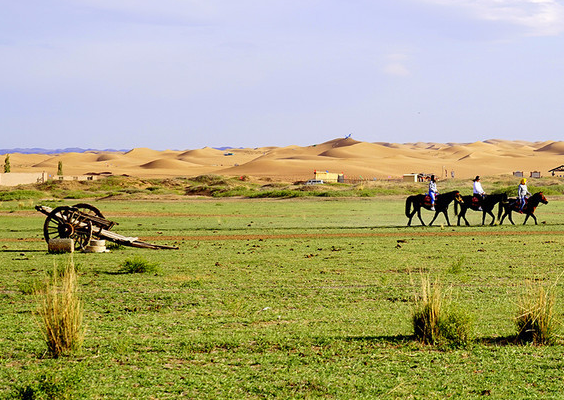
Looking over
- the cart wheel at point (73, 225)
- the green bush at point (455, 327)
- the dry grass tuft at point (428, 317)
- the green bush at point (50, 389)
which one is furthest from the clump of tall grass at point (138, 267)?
the green bush at point (50, 389)

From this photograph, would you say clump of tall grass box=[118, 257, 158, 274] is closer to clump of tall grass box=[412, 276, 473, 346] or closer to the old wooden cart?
the old wooden cart

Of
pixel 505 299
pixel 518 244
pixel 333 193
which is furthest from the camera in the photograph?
pixel 333 193

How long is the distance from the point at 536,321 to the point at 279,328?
3198mm

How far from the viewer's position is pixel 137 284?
1416 centimetres

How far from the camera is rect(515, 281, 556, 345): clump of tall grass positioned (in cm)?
884

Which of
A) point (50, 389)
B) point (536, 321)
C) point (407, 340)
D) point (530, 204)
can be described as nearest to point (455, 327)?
point (407, 340)

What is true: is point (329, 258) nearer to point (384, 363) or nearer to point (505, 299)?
point (505, 299)

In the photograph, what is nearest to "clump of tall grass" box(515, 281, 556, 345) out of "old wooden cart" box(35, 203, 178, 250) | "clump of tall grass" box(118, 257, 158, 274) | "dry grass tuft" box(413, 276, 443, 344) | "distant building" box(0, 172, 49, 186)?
"dry grass tuft" box(413, 276, 443, 344)

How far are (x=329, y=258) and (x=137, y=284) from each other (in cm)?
611

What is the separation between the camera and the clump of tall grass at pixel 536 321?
884 cm

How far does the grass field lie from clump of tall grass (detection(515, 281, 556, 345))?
0.78 feet

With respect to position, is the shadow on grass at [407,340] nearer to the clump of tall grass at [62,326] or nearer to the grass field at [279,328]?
the grass field at [279,328]

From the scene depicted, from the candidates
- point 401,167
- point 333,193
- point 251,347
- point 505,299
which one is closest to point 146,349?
point 251,347

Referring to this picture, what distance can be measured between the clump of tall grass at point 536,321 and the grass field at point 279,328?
0.78ft
